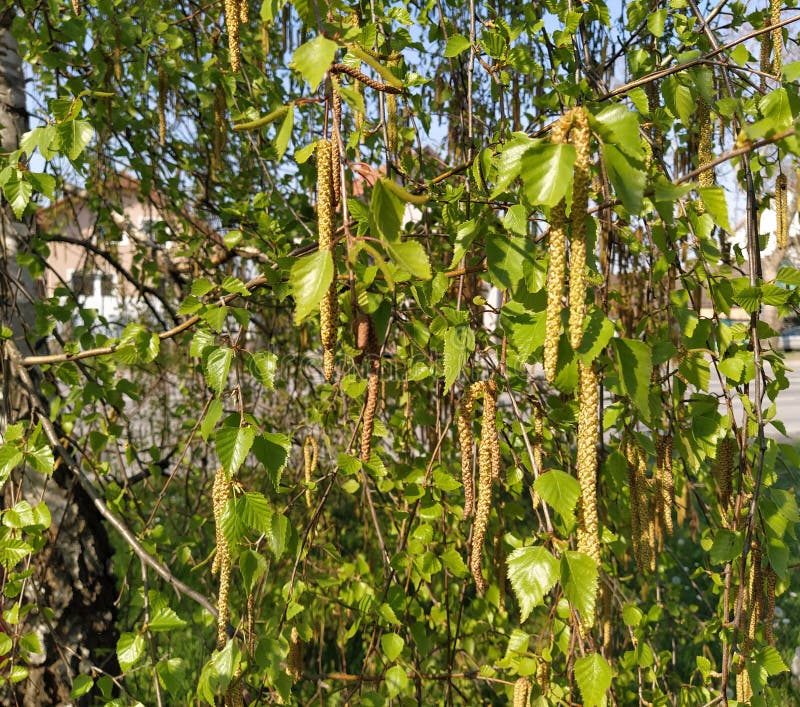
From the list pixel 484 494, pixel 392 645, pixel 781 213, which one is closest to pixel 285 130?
pixel 484 494

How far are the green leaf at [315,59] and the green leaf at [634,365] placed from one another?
18.5 inches

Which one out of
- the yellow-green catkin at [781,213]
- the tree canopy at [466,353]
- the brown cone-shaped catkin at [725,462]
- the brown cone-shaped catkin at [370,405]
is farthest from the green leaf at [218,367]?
the yellow-green catkin at [781,213]

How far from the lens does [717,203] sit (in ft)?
2.82

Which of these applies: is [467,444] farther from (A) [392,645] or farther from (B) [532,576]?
(A) [392,645]

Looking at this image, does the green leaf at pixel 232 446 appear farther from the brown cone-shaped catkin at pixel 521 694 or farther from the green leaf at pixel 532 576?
the brown cone-shaped catkin at pixel 521 694

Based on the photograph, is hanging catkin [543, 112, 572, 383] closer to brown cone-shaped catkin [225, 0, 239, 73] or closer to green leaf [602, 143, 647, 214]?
green leaf [602, 143, 647, 214]

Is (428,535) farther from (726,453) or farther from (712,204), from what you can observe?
(712,204)

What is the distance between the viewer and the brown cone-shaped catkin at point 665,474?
1189mm

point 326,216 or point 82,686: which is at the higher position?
point 326,216

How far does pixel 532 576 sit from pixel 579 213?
1.30ft

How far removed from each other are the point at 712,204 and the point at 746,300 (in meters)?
0.23

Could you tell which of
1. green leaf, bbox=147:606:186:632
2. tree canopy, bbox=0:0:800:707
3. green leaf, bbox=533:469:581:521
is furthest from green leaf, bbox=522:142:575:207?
green leaf, bbox=147:606:186:632

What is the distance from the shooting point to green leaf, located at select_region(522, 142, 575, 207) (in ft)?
2.03

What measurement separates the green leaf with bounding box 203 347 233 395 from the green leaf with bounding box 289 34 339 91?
44 cm
